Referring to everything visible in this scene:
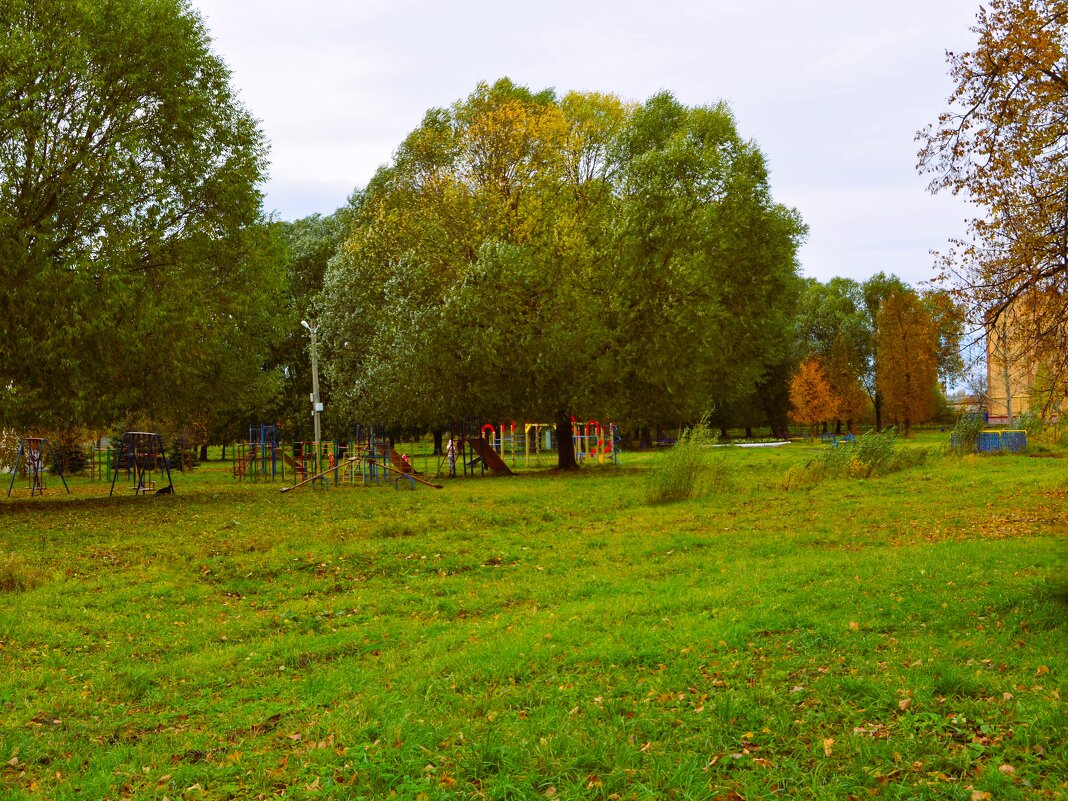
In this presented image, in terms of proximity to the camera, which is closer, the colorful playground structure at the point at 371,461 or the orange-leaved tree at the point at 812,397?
the colorful playground structure at the point at 371,461

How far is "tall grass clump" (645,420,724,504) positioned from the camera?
1723 centimetres

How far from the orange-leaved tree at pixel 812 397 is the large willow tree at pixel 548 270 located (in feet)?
60.8

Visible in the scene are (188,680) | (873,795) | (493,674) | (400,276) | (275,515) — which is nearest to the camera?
(873,795)

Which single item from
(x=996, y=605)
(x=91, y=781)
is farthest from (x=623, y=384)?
(x=91, y=781)

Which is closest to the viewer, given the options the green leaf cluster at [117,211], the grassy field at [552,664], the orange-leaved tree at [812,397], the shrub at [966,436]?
the grassy field at [552,664]

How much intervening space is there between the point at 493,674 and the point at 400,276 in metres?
23.2

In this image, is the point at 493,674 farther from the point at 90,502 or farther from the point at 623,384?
the point at 623,384

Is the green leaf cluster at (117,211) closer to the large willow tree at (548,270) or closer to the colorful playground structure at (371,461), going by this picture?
the colorful playground structure at (371,461)

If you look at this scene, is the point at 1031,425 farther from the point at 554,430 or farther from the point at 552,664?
the point at 552,664

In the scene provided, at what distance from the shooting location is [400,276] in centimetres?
2792

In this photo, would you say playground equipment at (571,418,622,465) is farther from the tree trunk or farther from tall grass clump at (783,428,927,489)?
tall grass clump at (783,428,927,489)

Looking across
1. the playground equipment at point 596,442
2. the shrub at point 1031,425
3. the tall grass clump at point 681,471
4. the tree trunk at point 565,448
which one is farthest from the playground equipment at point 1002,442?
the tall grass clump at point 681,471

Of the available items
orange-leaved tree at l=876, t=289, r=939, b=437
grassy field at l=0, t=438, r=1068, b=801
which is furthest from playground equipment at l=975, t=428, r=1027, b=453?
orange-leaved tree at l=876, t=289, r=939, b=437

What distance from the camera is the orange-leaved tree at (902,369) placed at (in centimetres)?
4972
